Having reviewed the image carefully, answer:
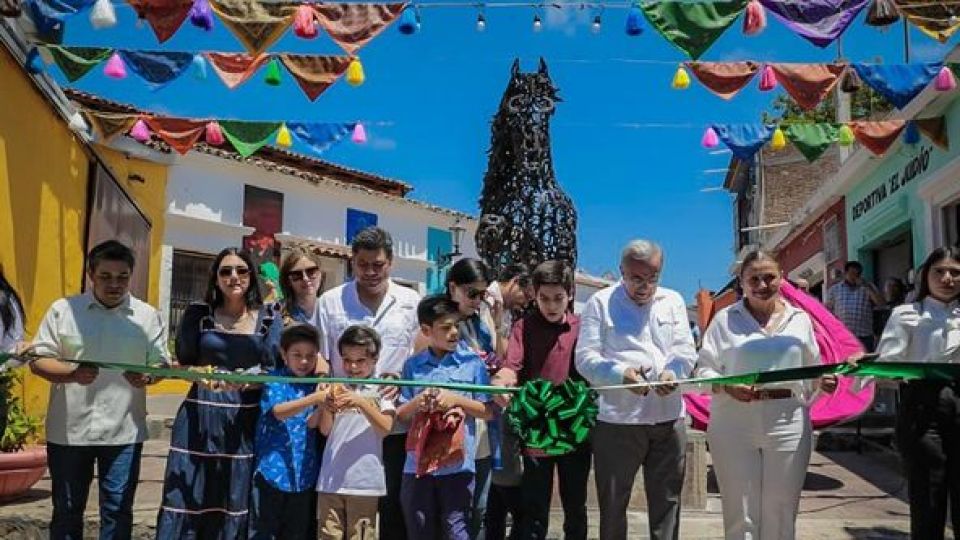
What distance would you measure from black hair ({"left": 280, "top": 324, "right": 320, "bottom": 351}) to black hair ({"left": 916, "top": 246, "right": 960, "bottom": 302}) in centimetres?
283

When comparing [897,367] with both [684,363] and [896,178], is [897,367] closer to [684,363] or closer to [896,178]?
[684,363]

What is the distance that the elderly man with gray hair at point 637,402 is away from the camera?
12.1 feet

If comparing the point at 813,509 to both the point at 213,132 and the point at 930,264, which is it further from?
the point at 213,132

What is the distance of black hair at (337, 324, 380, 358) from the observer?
364cm

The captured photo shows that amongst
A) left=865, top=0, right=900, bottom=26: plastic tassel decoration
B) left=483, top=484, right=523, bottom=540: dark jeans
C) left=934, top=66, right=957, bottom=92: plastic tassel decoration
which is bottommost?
left=483, top=484, right=523, bottom=540: dark jeans

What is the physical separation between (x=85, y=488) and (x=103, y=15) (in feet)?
12.8

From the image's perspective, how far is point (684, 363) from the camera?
12.4 feet

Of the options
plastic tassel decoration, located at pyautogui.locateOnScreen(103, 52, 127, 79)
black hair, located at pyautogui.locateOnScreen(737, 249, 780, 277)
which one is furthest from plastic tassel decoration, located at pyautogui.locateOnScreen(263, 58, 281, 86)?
black hair, located at pyautogui.locateOnScreen(737, 249, 780, 277)

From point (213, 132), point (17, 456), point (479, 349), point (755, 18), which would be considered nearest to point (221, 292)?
point (479, 349)

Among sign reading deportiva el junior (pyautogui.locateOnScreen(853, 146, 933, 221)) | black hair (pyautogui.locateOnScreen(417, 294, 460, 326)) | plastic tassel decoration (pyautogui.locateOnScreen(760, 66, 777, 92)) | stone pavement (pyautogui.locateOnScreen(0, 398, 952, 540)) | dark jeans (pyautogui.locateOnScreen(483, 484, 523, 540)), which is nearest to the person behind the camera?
black hair (pyautogui.locateOnScreen(417, 294, 460, 326))

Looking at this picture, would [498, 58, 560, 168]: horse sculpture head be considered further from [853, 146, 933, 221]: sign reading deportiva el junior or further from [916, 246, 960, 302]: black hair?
[853, 146, 933, 221]: sign reading deportiva el junior

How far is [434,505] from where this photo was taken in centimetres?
360

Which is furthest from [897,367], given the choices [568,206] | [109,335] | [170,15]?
[170,15]

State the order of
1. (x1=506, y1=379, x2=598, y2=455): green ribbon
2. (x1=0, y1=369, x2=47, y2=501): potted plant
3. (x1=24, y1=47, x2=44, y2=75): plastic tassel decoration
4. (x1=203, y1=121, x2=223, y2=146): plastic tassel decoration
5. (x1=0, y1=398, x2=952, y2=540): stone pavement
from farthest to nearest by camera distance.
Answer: (x1=203, y1=121, x2=223, y2=146): plastic tassel decoration → (x1=24, y1=47, x2=44, y2=75): plastic tassel decoration → (x1=0, y1=369, x2=47, y2=501): potted plant → (x1=0, y1=398, x2=952, y2=540): stone pavement → (x1=506, y1=379, x2=598, y2=455): green ribbon
